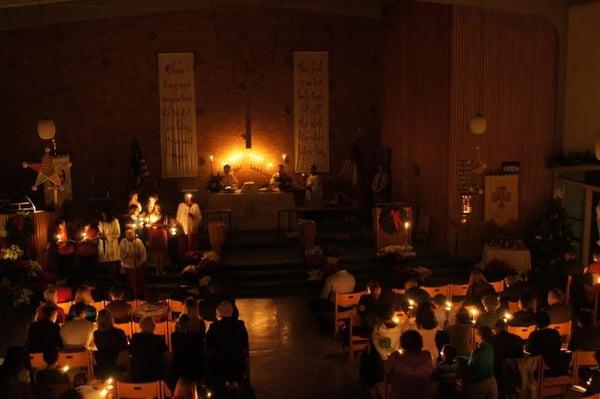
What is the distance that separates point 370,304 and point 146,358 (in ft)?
10.0

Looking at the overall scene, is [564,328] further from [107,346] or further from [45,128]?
[45,128]

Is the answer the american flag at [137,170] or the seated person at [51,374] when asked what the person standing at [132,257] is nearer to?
the seated person at [51,374]

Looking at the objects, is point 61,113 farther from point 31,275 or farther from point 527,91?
point 527,91

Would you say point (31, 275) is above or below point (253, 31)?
below

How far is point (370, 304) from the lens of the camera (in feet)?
30.3

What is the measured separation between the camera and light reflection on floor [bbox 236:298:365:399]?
886 centimetres

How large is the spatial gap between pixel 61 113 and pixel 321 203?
6497 mm

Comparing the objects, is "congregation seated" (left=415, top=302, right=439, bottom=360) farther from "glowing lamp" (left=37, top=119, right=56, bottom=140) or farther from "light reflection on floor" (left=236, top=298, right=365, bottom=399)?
"glowing lamp" (left=37, top=119, right=56, bottom=140)

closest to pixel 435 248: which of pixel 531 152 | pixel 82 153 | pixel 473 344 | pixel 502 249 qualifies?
pixel 502 249

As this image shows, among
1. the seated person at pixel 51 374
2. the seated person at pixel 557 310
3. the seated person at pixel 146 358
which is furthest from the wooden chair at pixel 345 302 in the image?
the seated person at pixel 51 374

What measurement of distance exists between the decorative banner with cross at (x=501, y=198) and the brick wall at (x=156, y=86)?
16.1 ft

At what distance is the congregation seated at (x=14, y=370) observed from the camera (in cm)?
687

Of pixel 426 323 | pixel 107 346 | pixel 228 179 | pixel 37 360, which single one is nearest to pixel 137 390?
pixel 107 346

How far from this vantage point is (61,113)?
17.1m
